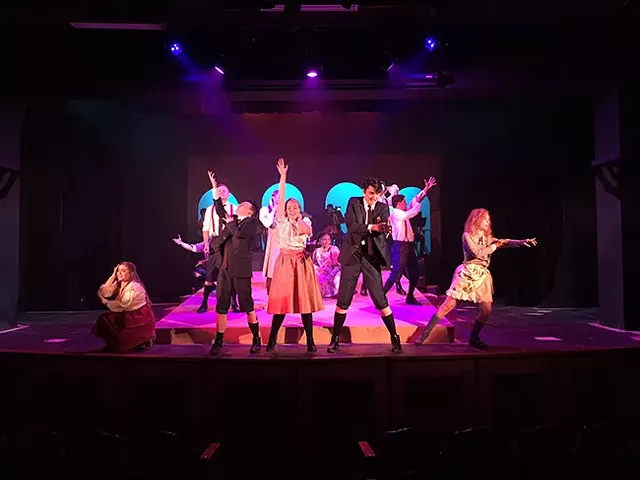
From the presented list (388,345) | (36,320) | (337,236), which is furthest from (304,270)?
(36,320)

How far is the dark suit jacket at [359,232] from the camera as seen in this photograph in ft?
17.5

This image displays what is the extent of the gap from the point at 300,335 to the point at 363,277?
4.10 ft

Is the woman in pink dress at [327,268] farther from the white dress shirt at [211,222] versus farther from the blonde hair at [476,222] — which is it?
the blonde hair at [476,222]

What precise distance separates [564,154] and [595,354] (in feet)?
21.4

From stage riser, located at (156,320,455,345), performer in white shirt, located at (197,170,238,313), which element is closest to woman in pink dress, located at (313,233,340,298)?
performer in white shirt, located at (197,170,238,313)

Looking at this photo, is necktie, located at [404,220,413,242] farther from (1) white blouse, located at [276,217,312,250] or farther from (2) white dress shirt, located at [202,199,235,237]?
(1) white blouse, located at [276,217,312,250]

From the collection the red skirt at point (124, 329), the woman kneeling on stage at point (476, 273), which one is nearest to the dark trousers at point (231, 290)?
the red skirt at point (124, 329)

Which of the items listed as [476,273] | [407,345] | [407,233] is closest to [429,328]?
[407,345]

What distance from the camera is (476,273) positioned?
18.3 feet

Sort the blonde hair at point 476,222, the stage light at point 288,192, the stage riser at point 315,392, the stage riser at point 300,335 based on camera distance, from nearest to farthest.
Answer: the stage riser at point 315,392 < the blonde hair at point 476,222 < the stage riser at point 300,335 < the stage light at point 288,192

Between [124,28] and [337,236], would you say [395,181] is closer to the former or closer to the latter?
[337,236]

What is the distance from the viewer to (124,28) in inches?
278

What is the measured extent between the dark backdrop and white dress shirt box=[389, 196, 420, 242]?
310 cm

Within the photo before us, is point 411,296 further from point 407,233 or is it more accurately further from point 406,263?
point 407,233
